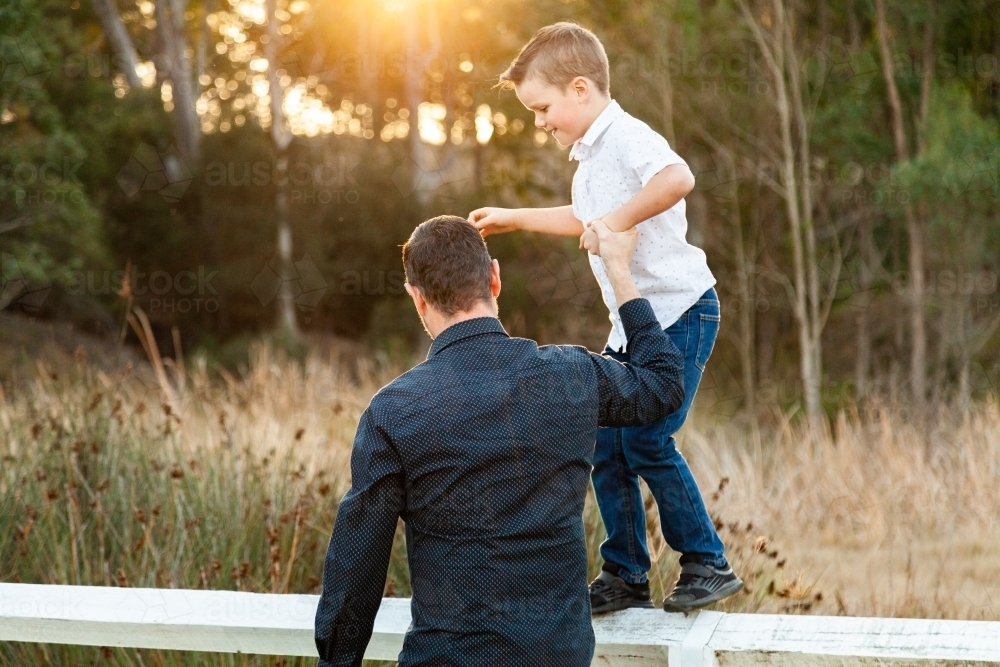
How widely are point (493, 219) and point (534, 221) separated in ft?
0.67

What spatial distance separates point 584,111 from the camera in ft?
8.64

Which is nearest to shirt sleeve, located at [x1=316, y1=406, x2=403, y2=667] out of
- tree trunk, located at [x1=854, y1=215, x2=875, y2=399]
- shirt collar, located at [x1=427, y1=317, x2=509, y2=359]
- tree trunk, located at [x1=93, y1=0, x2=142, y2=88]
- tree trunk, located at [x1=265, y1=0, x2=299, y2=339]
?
shirt collar, located at [x1=427, y1=317, x2=509, y2=359]

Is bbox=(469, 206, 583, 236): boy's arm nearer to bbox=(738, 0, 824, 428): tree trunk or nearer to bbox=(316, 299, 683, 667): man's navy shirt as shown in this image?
bbox=(316, 299, 683, 667): man's navy shirt

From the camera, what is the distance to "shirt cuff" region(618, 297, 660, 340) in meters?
2.33

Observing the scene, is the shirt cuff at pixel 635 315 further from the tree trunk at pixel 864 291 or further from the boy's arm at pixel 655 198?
the tree trunk at pixel 864 291

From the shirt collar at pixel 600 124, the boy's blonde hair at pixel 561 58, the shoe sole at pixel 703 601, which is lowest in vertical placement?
the shoe sole at pixel 703 601

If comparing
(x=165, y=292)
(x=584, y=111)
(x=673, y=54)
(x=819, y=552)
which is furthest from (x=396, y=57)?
(x=584, y=111)

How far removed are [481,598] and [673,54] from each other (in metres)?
10.3

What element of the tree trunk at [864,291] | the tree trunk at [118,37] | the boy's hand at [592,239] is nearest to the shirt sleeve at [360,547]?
the boy's hand at [592,239]

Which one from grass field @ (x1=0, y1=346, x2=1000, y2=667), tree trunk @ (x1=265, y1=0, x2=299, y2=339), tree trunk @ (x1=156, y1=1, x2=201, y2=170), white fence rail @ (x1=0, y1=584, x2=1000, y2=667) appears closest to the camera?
white fence rail @ (x1=0, y1=584, x2=1000, y2=667)

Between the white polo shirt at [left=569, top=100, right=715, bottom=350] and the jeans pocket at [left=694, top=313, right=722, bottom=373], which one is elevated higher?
the white polo shirt at [left=569, top=100, right=715, bottom=350]

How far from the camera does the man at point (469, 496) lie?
198cm

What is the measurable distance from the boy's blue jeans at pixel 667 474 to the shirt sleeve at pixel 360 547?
2.78ft

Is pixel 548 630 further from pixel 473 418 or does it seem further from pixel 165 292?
pixel 165 292
